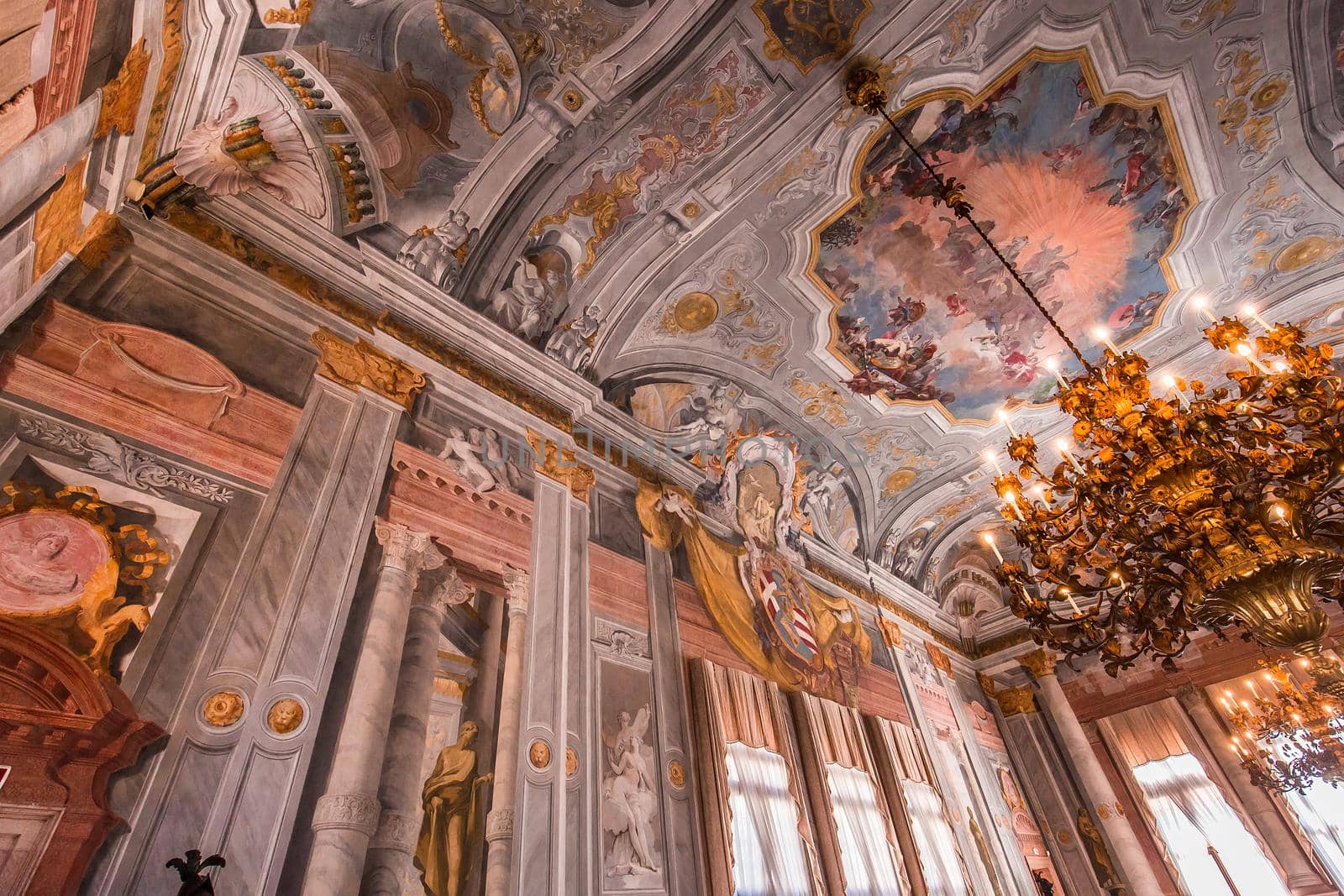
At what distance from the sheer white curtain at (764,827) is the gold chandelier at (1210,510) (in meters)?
2.77

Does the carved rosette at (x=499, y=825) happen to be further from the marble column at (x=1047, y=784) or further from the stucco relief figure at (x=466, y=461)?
the marble column at (x=1047, y=784)

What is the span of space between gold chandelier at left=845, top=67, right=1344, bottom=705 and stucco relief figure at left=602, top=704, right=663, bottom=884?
10.8ft

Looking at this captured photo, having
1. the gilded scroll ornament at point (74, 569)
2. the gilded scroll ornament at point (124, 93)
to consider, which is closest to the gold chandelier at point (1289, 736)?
the gilded scroll ornament at point (74, 569)

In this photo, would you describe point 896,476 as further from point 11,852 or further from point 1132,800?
point 11,852

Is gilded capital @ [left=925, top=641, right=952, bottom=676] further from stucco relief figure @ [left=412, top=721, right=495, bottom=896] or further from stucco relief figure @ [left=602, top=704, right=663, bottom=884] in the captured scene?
stucco relief figure @ [left=412, top=721, right=495, bottom=896]

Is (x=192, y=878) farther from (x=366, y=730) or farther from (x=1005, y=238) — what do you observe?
(x=1005, y=238)

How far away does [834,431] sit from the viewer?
10242 mm

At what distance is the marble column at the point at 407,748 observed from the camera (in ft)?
11.8

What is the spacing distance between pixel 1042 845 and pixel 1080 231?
983 cm

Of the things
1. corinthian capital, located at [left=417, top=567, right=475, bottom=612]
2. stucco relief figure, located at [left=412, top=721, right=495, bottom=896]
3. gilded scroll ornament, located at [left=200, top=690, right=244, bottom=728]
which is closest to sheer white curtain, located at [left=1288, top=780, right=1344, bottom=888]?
stucco relief figure, located at [left=412, top=721, right=495, bottom=896]

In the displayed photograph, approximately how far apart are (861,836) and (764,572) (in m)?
2.97

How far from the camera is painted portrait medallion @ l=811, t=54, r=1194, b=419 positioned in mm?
7129

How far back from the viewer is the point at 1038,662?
12.8 m

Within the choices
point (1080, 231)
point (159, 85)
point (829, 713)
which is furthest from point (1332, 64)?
point (159, 85)
